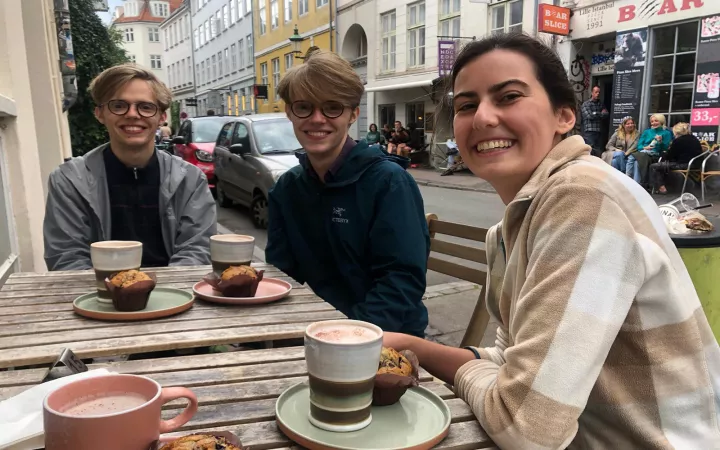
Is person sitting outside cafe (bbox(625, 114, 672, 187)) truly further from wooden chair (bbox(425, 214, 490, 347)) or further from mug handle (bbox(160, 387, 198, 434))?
mug handle (bbox(160, 387, 198, 434))

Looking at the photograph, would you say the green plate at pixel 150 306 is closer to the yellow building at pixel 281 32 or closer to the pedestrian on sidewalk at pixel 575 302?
the pedestrian on sidewalk at pixel 575 302

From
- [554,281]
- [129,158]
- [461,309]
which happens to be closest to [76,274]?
[129,158]

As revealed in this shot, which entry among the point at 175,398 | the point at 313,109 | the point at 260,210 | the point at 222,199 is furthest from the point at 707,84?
the point at 175,398

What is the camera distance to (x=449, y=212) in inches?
401

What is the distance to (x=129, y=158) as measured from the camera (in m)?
2.95

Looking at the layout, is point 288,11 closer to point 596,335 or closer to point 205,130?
point 205,130

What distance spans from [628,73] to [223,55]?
3534cm

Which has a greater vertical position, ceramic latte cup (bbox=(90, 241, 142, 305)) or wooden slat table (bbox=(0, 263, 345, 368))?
ceramic latte cup (bbox=(90, 241, 142, 305))

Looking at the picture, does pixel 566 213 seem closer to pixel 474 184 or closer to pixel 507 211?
pixel 507 211

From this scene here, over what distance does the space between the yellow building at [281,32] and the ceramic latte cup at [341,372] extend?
24.6m

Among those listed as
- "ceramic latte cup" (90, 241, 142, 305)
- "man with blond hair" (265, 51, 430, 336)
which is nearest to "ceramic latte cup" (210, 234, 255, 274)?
"ceramic latte cup" (90, 241, 142, 305)

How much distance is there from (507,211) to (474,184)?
13475 mm

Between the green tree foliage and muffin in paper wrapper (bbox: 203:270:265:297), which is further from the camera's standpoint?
the green tree foliage

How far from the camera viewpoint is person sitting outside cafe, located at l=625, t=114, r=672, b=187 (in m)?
11.8
